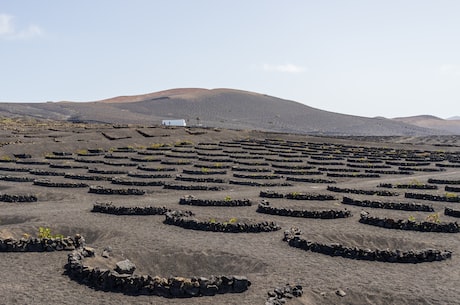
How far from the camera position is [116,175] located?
153 ft

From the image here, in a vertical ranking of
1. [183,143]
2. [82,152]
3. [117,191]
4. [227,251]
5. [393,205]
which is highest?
[183,143]

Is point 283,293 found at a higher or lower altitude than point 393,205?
lower

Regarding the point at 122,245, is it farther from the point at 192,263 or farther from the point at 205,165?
the point at 205,165

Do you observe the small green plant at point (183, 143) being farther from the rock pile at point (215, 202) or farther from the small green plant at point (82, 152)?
the rock pile at point (215, 202)

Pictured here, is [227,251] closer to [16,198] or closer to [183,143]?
[16,198]

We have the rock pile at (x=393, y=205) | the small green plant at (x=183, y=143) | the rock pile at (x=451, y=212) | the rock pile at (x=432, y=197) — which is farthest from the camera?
the small green plant at (x=183, y=143)

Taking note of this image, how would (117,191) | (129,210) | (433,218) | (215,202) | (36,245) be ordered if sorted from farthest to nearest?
(117,191)
(215,202)
(129,210)
(433,218)
(36,245)

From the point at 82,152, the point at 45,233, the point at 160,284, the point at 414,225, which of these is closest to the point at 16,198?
the point at 45,233

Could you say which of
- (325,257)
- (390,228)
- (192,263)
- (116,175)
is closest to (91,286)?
(192,263)

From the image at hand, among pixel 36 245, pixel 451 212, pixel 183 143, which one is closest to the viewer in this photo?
pixel 36 245

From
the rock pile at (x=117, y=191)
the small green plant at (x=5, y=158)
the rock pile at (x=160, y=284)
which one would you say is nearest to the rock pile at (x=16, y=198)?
the rock pile at (x=117, y=191)

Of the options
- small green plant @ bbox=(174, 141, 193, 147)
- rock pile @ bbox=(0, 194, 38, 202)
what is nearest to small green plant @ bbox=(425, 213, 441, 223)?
rock pile @ bbox=(0, 194, 38, 202)

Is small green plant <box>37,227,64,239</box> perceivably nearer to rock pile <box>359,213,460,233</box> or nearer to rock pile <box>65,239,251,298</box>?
rock pile <box>65,239,251,298</box>

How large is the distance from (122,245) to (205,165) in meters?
33.8
